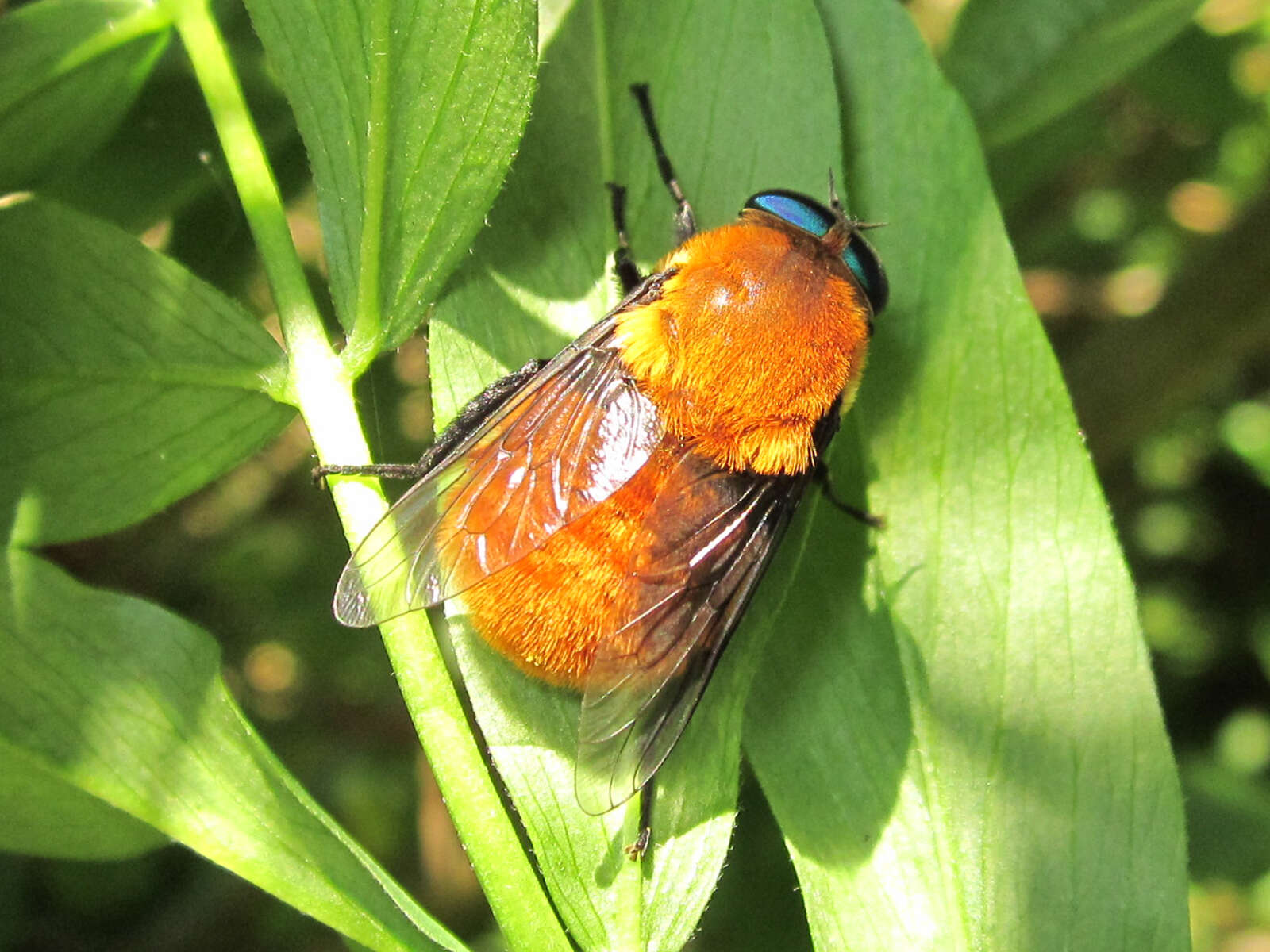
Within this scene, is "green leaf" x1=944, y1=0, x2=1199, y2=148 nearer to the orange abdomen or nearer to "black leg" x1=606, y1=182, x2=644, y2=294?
"black leg" x1=606, y1=182, x2=644, y2=294

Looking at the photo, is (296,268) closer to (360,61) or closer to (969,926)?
(360,61)

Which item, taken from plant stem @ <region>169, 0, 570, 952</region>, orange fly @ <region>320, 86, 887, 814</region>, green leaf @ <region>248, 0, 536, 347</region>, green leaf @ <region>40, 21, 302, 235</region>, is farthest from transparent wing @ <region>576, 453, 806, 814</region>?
green leaf @ <region>40, 21, 302, 235</region>

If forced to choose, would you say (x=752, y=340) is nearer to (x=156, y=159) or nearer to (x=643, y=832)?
(x=643, y=832)

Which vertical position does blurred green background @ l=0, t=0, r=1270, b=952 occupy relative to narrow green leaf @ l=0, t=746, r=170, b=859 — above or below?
below

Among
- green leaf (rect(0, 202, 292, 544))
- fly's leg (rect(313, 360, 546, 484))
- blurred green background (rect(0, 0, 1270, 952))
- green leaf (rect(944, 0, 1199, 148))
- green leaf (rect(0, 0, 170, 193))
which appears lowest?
blurred green background (rect(0, 0, 1270, 952))

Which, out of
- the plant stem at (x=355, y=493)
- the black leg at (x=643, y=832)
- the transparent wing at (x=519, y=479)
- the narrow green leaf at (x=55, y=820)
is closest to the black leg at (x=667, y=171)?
the transparent wing at (x=519, y=479)

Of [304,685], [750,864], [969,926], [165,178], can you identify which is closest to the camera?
[969,926]

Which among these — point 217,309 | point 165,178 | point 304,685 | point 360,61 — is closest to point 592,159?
point 360,61
